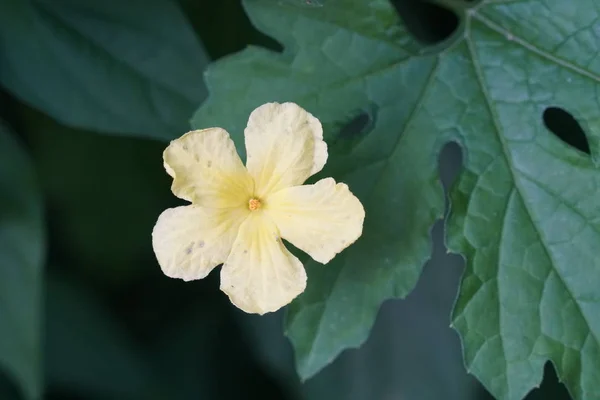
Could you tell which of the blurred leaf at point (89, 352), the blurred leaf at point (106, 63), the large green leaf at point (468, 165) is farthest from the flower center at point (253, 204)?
the blurred leaf at point (89, 352)

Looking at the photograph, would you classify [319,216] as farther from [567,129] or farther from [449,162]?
[449,162]

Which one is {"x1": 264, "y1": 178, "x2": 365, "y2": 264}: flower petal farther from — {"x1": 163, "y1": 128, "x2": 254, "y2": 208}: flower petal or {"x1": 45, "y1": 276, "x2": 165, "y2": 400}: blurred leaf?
{"x1": 45, "y1": 276, "x2": 165, "y2": 400}: blurred leaf

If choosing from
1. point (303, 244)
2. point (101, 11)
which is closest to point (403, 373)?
point (303, 244)

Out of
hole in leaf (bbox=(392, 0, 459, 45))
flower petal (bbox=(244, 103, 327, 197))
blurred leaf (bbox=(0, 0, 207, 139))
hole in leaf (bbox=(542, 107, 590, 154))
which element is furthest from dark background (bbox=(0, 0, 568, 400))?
flower petal (bbox=(244, 103, 327, 197))

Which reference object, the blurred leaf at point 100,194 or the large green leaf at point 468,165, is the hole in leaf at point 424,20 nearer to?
the large green leaf at point 468,165

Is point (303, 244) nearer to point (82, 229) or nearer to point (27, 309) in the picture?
point (27, 309)
